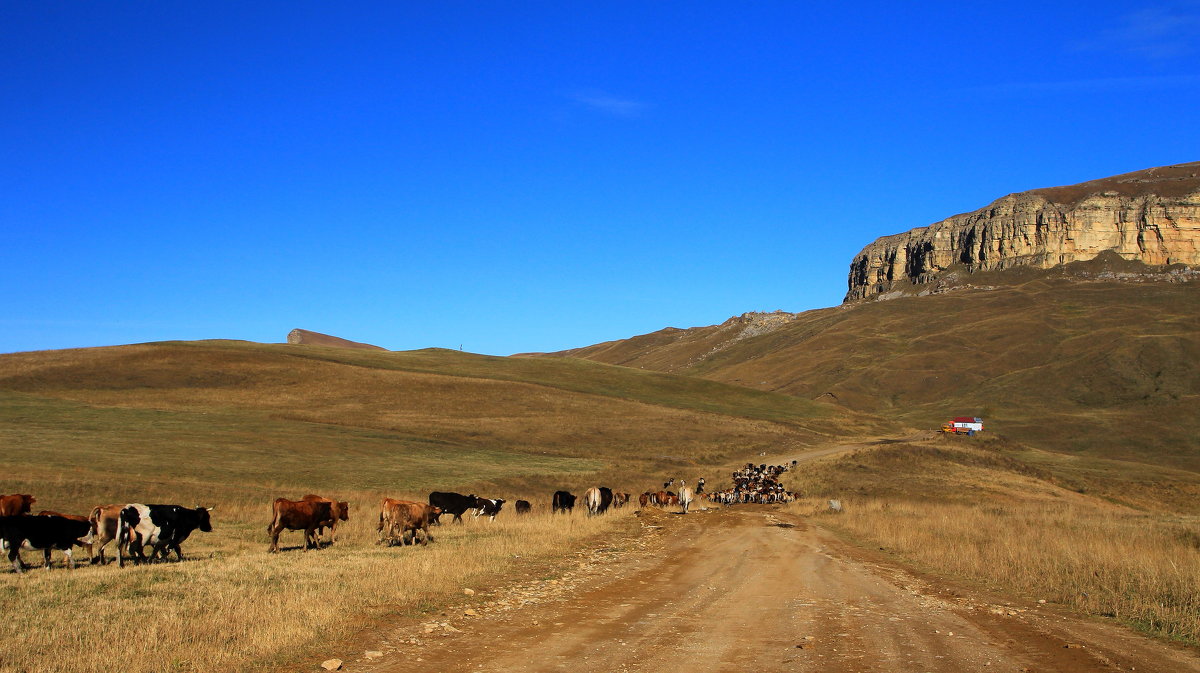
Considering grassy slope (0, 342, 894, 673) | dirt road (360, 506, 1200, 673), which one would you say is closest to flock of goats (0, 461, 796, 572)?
grassy slope (0, 342, 894, 673)

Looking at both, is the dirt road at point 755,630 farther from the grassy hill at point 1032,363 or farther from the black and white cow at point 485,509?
the grassy hill at point 1032,363

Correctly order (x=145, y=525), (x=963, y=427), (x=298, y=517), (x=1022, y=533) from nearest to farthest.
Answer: (x=145, y=525) < (x=298, y=517) < (x=1022, y=533) < (x=963, y=427)

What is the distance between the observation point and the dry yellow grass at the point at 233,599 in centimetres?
862

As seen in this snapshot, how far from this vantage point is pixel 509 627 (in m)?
10.5

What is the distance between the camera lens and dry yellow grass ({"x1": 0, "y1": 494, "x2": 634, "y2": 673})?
862 cm

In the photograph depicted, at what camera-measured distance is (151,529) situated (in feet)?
53.9

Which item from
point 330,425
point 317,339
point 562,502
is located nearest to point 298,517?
point 562,502

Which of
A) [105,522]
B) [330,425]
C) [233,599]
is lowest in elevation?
[233,599]

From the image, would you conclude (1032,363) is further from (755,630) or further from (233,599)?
(233,599)

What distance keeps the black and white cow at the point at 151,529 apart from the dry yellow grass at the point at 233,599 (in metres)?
0.60

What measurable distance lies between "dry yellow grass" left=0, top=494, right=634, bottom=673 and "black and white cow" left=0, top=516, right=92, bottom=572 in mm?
493

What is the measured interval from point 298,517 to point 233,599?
7.17 metres

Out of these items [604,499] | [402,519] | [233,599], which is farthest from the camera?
[604,499]

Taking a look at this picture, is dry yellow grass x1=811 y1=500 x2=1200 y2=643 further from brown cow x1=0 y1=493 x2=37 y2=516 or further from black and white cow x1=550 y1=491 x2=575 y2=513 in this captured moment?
brown cow x1=0 y1=493 x2=37 y2=516
